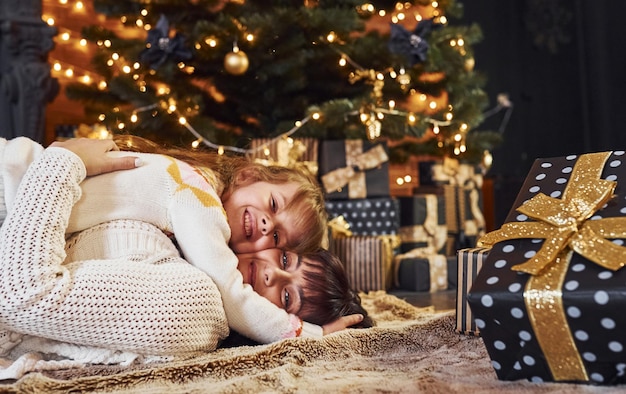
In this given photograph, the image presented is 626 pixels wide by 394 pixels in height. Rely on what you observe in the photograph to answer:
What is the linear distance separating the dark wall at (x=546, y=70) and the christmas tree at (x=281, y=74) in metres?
1.59

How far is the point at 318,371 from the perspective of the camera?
3.53ft

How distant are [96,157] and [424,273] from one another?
1.31 m

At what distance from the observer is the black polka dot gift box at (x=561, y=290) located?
2.82 feet

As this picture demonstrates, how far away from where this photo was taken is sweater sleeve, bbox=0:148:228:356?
1063 millimetres

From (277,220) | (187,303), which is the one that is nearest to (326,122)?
(277,220)

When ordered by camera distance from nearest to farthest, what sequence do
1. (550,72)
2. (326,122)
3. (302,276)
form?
(302,276)
(326,122)
(550,72)

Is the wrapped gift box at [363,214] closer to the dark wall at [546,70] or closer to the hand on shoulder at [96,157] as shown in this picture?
the hand on shoulder at [96,157]

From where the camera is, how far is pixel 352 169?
8.18 ft

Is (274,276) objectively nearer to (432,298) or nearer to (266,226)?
(266,226)

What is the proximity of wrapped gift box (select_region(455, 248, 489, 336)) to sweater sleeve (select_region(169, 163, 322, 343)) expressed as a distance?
0.82ft

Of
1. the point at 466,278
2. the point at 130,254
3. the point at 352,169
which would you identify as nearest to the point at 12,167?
the point at 130,254

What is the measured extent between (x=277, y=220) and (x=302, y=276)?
0.12 meters

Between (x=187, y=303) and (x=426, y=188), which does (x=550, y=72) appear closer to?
(x=426, y=188)

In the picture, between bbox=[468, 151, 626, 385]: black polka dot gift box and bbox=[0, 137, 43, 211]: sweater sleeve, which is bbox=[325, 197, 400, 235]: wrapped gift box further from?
bbox=[468, 151, 626, 385]: black polka dot gift box
